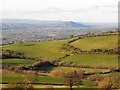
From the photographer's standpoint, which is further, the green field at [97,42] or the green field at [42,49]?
the green field at [97,42]

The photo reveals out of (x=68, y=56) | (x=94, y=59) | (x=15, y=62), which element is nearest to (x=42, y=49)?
(x=68, y=56)

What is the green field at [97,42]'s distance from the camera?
10575 cm

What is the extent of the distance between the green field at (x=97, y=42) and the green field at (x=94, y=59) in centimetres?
790

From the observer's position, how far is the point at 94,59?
95062 millimetres

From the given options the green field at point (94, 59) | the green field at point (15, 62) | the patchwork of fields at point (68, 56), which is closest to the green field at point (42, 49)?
the patchwork of fields at point (68, 56)

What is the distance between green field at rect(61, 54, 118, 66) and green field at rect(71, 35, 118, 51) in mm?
7904

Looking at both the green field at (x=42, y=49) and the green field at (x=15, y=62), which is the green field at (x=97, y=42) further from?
the green field at (x=15, y=62)

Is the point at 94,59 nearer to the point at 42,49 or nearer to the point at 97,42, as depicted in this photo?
the point at 97,42

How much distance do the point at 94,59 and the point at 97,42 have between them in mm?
17491

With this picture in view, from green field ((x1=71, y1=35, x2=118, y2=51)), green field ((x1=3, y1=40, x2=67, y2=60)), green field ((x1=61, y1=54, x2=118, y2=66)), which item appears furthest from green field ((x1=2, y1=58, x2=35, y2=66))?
green field ((x1=71, y1=35, x2=118, y2=51))

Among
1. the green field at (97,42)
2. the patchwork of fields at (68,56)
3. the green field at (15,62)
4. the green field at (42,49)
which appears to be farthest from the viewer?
the green field at (97,42)

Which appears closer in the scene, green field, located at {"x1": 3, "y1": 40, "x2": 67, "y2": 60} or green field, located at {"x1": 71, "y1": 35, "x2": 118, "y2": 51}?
green field, located at {"x1": 3, "y1": 40, "x2": 67, "y2": 60}

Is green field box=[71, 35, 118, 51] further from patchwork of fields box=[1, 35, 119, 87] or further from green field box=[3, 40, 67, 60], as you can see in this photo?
green field box=[3, 40, 67, 60]

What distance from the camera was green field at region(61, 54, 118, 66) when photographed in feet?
296
